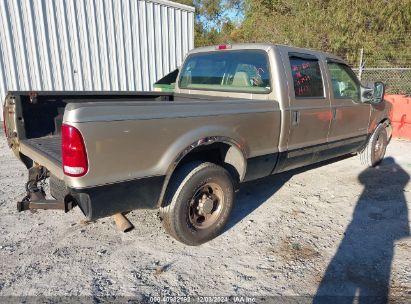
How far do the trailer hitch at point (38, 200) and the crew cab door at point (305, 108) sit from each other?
2340 mm

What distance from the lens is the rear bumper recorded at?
2.40 meters

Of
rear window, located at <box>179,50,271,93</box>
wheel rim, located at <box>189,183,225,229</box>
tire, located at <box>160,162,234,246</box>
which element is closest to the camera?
tire, located at <box>160,162,234,246</box>

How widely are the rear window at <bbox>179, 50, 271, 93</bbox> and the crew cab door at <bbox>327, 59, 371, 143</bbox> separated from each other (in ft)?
3.72

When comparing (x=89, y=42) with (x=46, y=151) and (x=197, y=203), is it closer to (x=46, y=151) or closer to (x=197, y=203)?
(x=46, y=151)

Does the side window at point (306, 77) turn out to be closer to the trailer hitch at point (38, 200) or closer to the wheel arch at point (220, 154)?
the wheel arch at point (220, 154)

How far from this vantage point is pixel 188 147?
2.80 m

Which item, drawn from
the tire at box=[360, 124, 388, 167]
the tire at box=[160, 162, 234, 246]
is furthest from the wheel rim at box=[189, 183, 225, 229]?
the tire at box=[360, 124, 388, 167]

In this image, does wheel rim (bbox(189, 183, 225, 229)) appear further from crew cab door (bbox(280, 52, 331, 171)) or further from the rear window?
the rear window

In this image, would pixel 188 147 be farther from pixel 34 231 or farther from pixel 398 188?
pixel 398 188

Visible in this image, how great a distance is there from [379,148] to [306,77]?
109 inches

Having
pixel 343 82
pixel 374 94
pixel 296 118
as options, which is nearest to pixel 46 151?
pixel 296 118

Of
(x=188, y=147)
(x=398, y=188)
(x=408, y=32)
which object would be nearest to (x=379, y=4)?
(x=408, y=32)

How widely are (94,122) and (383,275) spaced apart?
2628 mm

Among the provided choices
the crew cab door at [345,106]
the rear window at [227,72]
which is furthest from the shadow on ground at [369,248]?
the rear window at [227,72]
